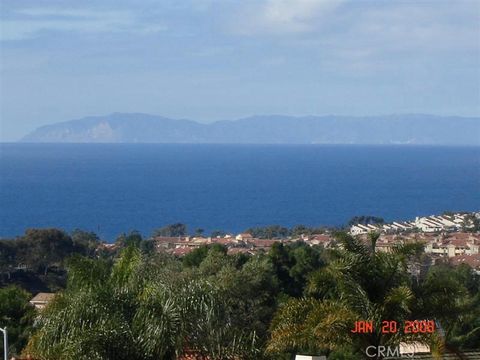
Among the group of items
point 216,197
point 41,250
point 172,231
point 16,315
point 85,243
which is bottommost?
point 216,197

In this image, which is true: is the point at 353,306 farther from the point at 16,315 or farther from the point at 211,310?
the point at 16,315

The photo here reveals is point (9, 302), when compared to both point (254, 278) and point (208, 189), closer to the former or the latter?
point (254, 278)

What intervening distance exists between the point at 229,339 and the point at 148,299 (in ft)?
2.66

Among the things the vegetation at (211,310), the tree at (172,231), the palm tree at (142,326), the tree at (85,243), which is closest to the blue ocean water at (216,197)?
the tree at (172,231)

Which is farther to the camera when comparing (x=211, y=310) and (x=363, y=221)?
(x=363, y=221)

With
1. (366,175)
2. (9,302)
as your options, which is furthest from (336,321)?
(366,175)

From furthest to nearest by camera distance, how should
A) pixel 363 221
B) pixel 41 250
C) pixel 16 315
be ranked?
pixel 363 221 < pixel 41 250 < pixel 16 315

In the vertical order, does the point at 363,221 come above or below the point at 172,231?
below

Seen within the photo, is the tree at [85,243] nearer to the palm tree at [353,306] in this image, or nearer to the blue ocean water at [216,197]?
the blue ocean water at [216,197]

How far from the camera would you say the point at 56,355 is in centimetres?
903

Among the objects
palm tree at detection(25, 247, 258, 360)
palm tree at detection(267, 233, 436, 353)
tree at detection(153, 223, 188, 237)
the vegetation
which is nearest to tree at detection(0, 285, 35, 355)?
the vegetation

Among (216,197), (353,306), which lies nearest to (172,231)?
(216,197)

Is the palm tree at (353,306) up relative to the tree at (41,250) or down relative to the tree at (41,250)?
up

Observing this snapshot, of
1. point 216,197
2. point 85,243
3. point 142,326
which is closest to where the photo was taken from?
point 142,326
